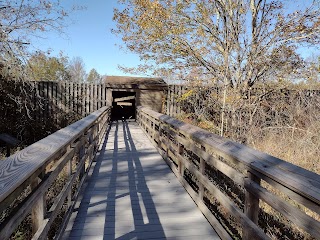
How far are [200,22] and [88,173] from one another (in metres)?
9.90

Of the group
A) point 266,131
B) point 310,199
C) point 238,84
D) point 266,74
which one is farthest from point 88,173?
point 266,74

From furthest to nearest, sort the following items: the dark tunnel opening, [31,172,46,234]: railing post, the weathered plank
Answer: the dark tunnel opening < [31,172,46,234]: railing post < the weathered plank

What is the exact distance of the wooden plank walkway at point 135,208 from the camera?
2859mm

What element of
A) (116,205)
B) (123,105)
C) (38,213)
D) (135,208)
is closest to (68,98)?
(123,105)

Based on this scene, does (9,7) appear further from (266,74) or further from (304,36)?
(304,36)

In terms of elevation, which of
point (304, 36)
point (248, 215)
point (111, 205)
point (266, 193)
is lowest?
point (111, 205)

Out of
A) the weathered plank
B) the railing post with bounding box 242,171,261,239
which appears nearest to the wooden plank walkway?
the railing post with bounding box 242,171,261,239

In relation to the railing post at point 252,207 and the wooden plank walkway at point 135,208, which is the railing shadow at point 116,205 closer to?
the wooden plank walkway at point 135,208

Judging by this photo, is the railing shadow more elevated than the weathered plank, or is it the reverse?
the weathered plank

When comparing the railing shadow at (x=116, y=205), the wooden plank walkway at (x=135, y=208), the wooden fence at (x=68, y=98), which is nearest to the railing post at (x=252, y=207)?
the wooden plank walkway at (x=135, y=208)

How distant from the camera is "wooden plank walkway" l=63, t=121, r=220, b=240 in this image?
9.38 feet

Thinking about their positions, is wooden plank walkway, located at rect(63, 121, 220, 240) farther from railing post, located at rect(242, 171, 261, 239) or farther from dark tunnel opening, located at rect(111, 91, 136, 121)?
dark tunnel opening, located at rect(111, 91, 136, 121)

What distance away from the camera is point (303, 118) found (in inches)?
366

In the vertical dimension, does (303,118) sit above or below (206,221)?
above
